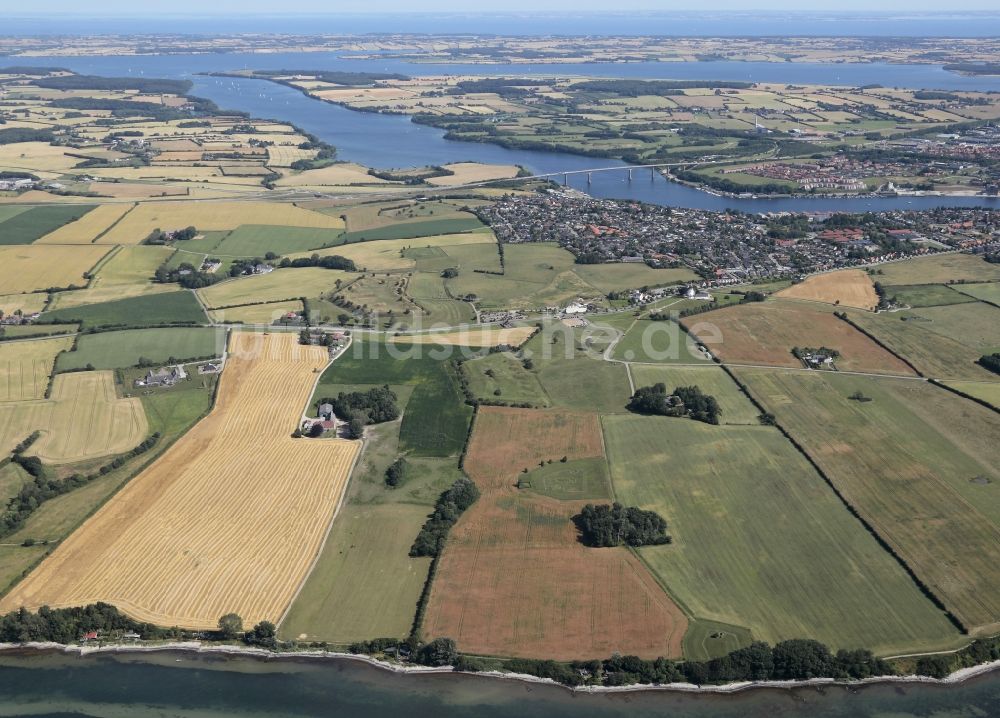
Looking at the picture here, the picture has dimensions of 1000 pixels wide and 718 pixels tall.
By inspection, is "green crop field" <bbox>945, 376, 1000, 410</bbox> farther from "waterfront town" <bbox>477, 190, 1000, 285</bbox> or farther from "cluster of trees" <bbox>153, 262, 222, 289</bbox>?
"cluster of trees" <bbox>153, 262, 222, 289</bbox>

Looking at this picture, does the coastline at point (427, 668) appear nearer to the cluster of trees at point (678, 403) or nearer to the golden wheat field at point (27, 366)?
the cluster of trees at point (678, 403)

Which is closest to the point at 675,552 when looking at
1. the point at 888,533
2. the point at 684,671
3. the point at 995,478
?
the point at 684,671

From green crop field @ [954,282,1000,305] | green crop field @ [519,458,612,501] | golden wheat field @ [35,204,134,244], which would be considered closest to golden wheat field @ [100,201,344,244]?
golden wheat field @ [35,204,134,244]

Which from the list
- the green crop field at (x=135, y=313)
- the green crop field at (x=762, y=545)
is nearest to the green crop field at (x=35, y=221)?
the green crop field at (x=135, y=313)

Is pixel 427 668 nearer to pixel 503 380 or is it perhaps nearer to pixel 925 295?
pixel 503 380

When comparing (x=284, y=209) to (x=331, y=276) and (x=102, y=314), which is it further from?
(x=102, y=314)

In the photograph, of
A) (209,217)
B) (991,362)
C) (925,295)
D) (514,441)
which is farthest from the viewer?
(209,217)

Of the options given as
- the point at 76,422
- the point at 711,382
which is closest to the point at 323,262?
the point at 76,422
